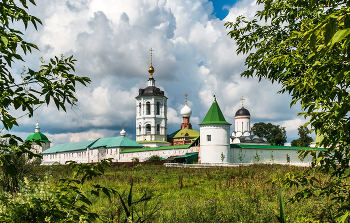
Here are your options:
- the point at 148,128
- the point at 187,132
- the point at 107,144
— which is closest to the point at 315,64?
the point at 107,144

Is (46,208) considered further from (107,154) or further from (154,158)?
(107,154)

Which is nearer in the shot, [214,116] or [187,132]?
[214,116]

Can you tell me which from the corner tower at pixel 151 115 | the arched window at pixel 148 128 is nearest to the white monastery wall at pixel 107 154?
the corner tower at pixel 151 115

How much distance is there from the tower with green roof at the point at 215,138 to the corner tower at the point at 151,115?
29.0m

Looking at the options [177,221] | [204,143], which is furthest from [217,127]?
[177,221]

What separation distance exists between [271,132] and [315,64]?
68.1 meters

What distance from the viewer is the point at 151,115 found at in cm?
6200

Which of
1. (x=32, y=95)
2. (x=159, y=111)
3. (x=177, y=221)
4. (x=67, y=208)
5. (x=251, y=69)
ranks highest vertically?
(x=159, y=111)

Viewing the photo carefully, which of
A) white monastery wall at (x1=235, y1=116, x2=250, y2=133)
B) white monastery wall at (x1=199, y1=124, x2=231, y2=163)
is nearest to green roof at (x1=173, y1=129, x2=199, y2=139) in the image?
white monastery wall at (x1=235, y1=116, x2=250, y2=133)

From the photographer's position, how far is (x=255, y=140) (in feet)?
179

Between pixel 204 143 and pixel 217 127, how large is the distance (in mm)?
2373

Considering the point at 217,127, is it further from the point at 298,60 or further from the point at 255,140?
the point at 298,60

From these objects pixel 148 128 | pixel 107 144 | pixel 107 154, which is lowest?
pixel 107 154

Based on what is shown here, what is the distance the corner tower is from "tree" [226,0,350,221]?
55385 mm
